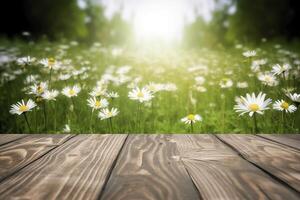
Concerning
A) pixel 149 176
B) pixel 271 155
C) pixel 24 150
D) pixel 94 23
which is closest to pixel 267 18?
pixel 94 23

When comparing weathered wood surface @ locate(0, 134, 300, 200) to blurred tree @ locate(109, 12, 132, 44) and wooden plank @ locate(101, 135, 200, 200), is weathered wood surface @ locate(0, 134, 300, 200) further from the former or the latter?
blurred tree @ locate(109, 12, 132, 44)

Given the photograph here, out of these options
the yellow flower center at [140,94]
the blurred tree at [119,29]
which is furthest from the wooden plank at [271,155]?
the blurred tree at [119,29]

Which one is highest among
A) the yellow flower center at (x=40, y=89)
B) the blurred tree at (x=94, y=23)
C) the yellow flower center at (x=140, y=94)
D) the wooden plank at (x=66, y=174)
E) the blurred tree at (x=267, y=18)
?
the blurred tree at (x=94, y=23)

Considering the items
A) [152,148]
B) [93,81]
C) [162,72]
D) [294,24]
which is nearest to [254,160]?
[152,148]

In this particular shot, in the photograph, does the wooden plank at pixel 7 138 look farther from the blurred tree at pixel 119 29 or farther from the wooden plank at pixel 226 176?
the blurred tree at pixel 119 29

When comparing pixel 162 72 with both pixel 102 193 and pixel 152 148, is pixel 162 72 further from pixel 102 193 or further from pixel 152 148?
pixel 102 193

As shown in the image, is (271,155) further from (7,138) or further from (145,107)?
(145,107)

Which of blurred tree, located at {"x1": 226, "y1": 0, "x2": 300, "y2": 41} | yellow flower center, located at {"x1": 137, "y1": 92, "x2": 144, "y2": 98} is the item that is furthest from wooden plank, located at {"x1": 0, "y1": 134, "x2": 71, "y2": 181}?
blurred tree, located at {"x1": 226, "y1": 0, "x2": 300, "y2": 41}
